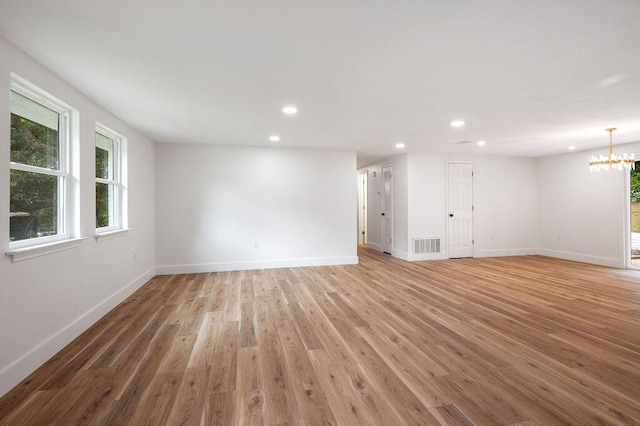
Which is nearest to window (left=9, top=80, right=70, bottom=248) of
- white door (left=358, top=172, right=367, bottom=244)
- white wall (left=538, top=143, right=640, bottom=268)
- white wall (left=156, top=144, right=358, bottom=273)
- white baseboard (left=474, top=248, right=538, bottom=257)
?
white wall (left=156, top=144, right=358, bottom=273)

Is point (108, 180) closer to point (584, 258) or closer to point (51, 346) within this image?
point (51, 346)

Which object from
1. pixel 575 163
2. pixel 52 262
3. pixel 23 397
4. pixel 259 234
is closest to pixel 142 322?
pixel 52 262

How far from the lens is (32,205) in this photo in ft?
8.11

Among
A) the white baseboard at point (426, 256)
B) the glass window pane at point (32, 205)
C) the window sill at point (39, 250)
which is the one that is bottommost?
the white baseboard at point (426, 256)

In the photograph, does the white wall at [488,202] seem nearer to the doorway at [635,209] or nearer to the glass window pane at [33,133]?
the doorway at [635,209]

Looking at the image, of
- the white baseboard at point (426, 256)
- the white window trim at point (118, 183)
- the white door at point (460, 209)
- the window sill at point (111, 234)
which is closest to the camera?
the window sill at point (111, 234)

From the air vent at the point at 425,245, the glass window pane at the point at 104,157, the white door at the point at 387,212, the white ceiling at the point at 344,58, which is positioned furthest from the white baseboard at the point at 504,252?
the glass window pane at the point at 104,157

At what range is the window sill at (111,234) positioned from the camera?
334 cm

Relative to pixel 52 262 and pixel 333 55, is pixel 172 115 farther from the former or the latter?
pixel 333 55

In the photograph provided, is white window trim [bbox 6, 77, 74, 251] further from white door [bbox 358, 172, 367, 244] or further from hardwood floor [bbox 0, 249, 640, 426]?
white door [bbox 358, 172, 367, 244]

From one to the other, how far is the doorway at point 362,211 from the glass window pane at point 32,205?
7.61 m

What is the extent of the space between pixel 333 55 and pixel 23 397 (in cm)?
313

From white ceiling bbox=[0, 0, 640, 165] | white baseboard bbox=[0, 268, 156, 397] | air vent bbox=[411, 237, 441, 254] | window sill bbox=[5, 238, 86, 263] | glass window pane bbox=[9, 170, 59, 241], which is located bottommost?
white baseboard bbox=[0, 268, 156, 397]

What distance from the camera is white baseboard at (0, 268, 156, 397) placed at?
6.63 feet
